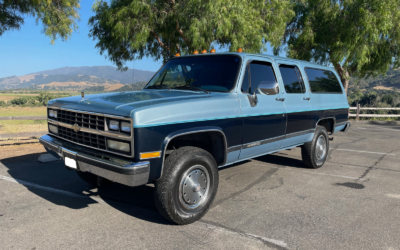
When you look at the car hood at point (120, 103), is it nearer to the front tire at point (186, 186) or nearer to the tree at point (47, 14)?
the front tire at point (186, 186)

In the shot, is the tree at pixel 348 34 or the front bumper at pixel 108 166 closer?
the front bumper at pixel 108 166

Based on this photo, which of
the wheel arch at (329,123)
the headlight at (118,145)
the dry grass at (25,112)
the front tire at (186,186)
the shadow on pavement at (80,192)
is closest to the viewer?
the headlight at (118,145)

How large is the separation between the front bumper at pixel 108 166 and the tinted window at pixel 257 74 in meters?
2.02

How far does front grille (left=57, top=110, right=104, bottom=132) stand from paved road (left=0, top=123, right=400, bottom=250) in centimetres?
116

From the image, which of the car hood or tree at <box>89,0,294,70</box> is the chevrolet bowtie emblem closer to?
the car hood

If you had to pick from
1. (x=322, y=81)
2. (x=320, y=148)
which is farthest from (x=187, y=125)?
(x=322, y=81)

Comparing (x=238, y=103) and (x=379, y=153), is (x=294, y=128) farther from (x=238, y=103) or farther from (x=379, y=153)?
(x=379, y=153)

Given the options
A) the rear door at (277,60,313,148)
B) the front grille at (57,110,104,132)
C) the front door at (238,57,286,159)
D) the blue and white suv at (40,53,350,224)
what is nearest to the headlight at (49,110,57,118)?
the blue and white suv at (40,53,350,224)

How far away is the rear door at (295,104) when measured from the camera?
17.0ft

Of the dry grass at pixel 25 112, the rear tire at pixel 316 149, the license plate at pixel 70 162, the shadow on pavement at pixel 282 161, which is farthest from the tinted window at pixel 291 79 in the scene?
the dry grass at pixel 25 112

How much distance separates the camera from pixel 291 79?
17.8ft

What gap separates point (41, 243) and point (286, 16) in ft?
55.9

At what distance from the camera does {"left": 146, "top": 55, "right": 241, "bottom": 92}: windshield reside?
4.35 m

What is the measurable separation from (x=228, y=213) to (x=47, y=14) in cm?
1064
